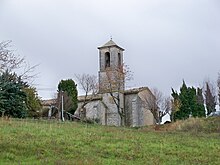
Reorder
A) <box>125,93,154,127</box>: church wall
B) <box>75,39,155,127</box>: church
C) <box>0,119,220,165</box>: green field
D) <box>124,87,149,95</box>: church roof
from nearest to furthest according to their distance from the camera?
<box>0,119,220,165</box>: green field, <box>75,39,155,127</box>: church, <box>125,93,154,127</box>: church wall, <box>124,87,149,95</box>: church roof

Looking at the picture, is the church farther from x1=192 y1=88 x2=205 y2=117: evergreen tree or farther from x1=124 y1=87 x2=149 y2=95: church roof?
x1=192 y1=88 x2=205 y2=117: evergreen tree

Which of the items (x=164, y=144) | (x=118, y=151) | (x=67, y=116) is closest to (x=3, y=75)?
(x=118, y=151)

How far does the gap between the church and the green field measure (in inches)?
1506

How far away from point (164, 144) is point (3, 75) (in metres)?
7.36

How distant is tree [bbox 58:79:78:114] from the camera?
56344mm

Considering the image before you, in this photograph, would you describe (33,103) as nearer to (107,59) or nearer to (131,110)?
(131,110)

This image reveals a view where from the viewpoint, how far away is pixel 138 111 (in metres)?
62.4

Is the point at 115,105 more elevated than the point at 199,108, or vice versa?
the point at 115,105

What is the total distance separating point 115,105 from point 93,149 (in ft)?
148

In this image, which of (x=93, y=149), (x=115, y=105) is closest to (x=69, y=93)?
(x=115, y=105)

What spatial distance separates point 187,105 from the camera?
5841 centimetres

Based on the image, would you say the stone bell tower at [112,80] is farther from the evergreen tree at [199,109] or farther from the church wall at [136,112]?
the evergreen tree at [199,109]

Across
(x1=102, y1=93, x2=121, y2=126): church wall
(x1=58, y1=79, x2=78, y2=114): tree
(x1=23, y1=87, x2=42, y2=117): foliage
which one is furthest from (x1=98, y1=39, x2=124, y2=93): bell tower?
(x1=23, y1=87, x2=42, y2=117): foliage

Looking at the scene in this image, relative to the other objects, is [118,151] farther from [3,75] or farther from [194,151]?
[3,75]
